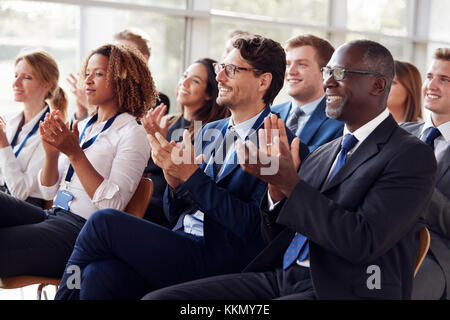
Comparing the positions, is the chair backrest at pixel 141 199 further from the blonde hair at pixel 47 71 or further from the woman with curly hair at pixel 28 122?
the blonde hair at pixel 47 71

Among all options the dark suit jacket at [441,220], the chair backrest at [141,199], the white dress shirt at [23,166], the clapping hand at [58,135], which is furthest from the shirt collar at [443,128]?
the white dress shirt at [23,166]

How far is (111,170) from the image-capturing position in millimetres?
2625

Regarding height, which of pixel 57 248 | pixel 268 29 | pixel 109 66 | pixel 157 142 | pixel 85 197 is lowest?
pixel 57 248

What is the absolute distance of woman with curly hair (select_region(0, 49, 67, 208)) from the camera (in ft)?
9.97

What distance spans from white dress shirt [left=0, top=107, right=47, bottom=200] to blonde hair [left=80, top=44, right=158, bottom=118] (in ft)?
1.81

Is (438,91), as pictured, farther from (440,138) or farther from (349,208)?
(349,208)

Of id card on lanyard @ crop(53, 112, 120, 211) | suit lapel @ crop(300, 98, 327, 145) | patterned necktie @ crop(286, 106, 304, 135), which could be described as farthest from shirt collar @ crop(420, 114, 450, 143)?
id card on lanyard @ crop(53, 112, 120, 211)

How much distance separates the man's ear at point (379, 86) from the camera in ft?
6.43

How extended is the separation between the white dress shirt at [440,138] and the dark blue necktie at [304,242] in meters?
0.76

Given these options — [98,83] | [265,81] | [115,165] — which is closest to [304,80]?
[265,81]

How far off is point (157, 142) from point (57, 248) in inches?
29.9
